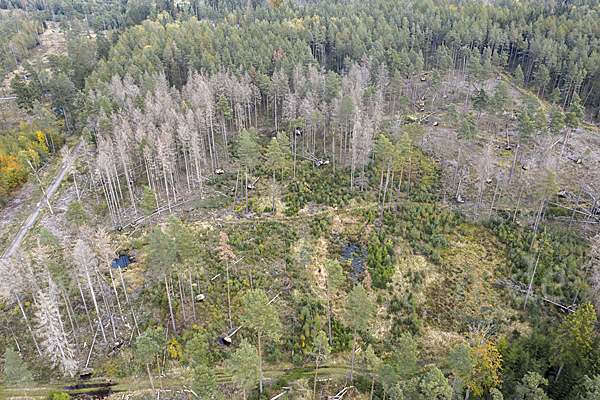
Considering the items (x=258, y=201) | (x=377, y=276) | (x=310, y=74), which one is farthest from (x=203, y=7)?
(x=377, y=276)

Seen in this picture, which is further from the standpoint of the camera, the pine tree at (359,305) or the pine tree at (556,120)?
the pine tree at (556,120)

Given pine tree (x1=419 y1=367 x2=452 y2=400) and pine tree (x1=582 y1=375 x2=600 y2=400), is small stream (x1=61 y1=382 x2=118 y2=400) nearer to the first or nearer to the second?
pine tree (x1=419 y1=367 x2=452 y2=400)

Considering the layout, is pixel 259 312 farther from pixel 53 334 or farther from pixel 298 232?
pixel 298 232

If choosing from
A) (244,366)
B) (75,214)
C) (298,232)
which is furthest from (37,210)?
(244,366)

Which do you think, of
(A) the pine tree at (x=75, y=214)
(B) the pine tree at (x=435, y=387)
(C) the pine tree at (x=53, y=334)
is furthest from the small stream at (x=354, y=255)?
(A) the pine tree at (x=75, y=214)

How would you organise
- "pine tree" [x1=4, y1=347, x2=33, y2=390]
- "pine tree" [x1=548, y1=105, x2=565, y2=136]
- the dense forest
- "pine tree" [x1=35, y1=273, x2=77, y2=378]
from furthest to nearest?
"pine tree" [x1=548, y1=105, x2=565, y2=136] → the dense forest → "pine tree" [x1=35, y1=273, x2=77, y2=378] → "pine tree" [x1=4, y1=347, x2=33, y2=390]

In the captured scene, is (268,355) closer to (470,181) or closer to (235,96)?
(470,181)

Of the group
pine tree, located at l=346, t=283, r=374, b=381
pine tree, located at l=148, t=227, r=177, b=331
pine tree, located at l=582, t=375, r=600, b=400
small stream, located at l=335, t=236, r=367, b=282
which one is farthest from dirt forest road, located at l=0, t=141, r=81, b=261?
pine tree, located at l=582, t=375, r=600, b=400

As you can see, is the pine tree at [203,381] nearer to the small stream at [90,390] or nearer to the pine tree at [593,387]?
the small stream at [90,390]
